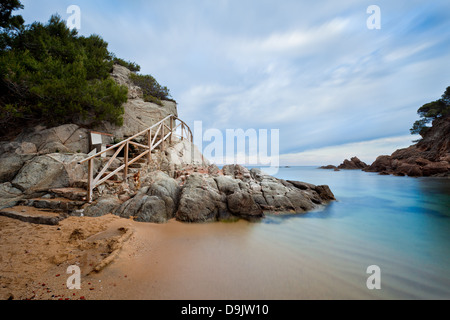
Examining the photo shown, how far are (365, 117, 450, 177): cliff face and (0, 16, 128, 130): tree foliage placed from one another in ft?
121

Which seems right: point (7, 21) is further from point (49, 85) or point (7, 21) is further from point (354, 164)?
point (354, 164)

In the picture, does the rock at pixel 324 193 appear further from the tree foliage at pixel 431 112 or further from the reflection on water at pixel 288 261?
the tree foliage at pixel 431 112

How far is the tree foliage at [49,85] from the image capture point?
23.9 feet

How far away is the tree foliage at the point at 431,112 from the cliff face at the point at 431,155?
4.61 feet

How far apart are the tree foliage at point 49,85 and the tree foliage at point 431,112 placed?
1873 inches

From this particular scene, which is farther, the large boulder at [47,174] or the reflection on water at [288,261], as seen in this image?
the large boulder at [47,174]

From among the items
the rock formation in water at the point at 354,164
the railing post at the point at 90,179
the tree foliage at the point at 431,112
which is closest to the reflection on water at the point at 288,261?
the railing post at the point at 90,179

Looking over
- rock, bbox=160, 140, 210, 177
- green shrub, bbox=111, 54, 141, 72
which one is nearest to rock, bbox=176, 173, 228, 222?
rock, bbox=160, 140, 210, 177

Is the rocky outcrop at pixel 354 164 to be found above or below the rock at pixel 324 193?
above

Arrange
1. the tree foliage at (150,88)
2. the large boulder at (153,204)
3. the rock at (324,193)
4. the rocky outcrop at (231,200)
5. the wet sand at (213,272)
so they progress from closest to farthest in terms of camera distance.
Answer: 1. the wet sand at (213,272)
2. the large boulder at (153,204)
3. the rocky outcrop at (231,200)
4. the rock at (324,193)
5. the tree foliage at (150,88)

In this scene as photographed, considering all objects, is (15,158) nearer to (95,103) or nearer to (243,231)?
(95,103)

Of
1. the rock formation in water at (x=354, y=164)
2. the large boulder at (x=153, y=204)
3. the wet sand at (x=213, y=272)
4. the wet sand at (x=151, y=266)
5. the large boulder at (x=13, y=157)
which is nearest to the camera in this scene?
the wet sand at (x=151, y=266)

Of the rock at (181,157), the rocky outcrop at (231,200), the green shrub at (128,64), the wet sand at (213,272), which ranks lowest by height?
the wet sand at (213,272)
